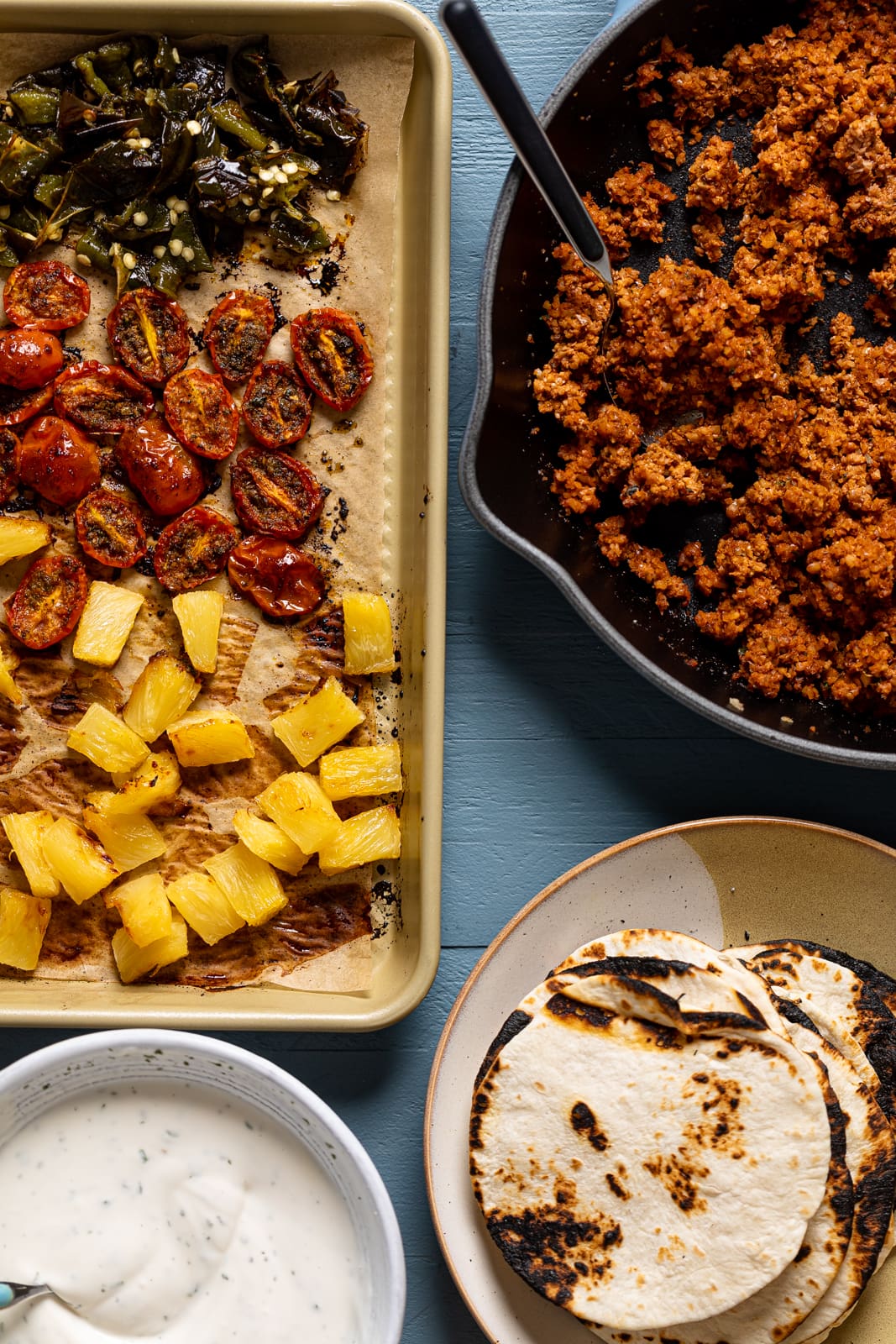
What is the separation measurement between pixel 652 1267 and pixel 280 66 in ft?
9.28

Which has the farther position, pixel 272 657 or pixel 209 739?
pixel 272 657

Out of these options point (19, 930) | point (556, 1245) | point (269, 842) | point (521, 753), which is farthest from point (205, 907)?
point (556, 1245)

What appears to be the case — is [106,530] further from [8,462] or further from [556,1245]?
[556,1245]

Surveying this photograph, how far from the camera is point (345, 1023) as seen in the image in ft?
8.42

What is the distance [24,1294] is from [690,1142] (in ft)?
4.71

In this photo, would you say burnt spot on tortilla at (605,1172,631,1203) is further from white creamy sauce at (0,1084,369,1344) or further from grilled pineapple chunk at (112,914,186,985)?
grilled pineapple chunk at (112,914,186,985)

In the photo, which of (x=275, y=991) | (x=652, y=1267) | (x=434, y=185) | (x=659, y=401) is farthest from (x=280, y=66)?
(x=652, y=1267)

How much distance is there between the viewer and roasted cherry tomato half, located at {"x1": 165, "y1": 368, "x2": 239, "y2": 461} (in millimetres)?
2736

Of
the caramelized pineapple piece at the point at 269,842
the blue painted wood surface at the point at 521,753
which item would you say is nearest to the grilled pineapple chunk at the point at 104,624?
the caramelized pineapple piece at the point at 269,842

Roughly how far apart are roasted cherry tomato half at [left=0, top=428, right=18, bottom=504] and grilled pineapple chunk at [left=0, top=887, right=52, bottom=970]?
944 millimetres

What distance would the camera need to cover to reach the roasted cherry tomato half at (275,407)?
108 inches

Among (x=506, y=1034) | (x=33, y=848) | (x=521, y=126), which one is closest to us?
(x=521, y=126)

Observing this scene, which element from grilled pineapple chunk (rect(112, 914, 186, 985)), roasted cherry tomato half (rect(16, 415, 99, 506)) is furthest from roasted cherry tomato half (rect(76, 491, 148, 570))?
grilled pineapple chunk (rect(112, 914, 186, 985))

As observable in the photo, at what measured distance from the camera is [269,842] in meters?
2.66
